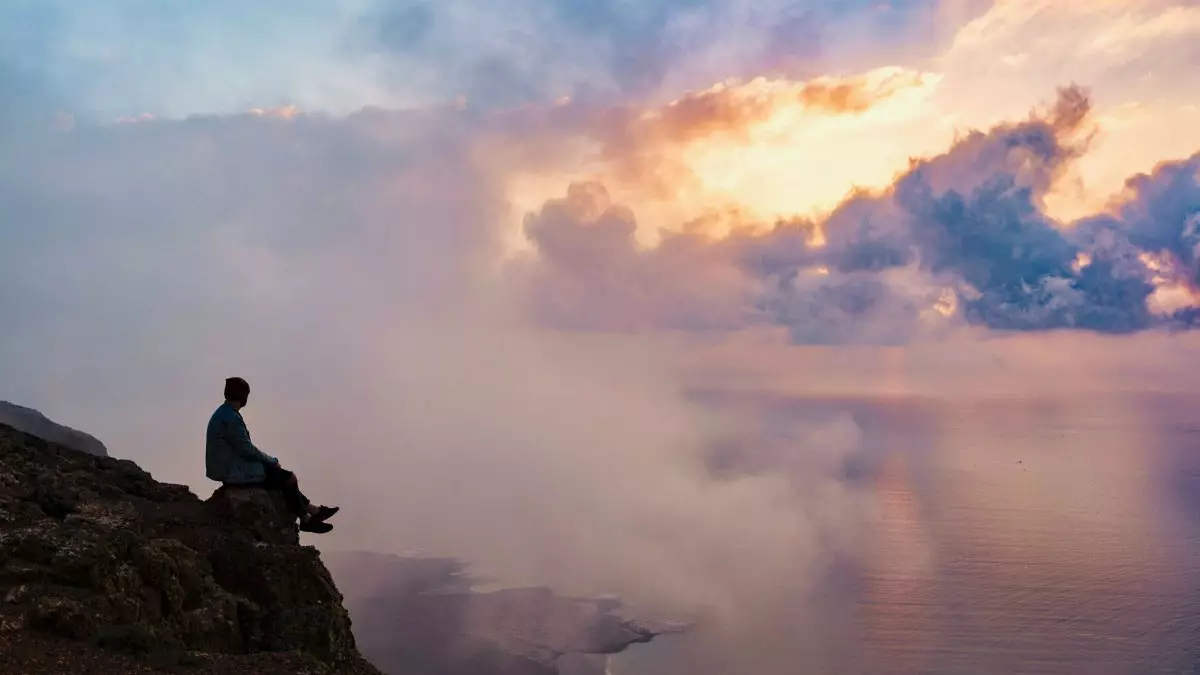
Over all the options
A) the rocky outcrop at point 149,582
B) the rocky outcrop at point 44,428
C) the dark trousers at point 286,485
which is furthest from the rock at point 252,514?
the rocky outcrop at point 44,428

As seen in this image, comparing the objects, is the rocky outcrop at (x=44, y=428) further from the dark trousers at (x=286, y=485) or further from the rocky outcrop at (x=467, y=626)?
the dark trousers at (x=286, y=485)

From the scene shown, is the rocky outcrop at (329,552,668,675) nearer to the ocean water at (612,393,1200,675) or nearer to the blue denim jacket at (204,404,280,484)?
the ocean water at (612,393,1200,675)

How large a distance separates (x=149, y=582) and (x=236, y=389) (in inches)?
162

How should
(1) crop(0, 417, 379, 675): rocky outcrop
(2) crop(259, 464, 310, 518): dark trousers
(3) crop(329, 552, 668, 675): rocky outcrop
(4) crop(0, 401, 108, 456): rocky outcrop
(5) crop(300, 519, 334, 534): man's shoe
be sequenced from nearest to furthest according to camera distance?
(1) crop(0, 417, 379, 675): rocky outcrop
(2) crop(259, 464, 310, 518): dark trousers
(5) crop(300, 519, 334, 534): man's shoe
(4) crop(0, 401, 108, 456): rocky outcrop
(3) crop(329, 552, 668, 675): rocky outcrop

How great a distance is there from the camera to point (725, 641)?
8419 centimetres

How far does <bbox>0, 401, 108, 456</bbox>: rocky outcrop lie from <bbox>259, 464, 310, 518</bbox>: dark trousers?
36.4 meters

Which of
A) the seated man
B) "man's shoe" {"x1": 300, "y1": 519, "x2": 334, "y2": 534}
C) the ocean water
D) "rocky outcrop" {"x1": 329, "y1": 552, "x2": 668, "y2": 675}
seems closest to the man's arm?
the seated man

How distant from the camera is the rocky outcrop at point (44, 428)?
161ft

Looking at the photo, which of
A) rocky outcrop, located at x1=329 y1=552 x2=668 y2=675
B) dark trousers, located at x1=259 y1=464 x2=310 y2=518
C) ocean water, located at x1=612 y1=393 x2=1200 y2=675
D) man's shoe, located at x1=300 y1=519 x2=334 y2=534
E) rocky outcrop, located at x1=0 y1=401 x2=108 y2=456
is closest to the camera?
dark trousers, located at x1=259 y1=464 x2=310 y2=518

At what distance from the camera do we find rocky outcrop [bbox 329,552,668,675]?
2763 inches

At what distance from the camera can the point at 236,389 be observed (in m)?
16.8

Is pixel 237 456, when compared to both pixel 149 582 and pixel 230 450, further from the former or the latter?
pixel 149 582

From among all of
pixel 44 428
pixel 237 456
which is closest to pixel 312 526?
pixel 237 456

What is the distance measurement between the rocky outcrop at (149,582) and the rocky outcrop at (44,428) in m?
35.1
